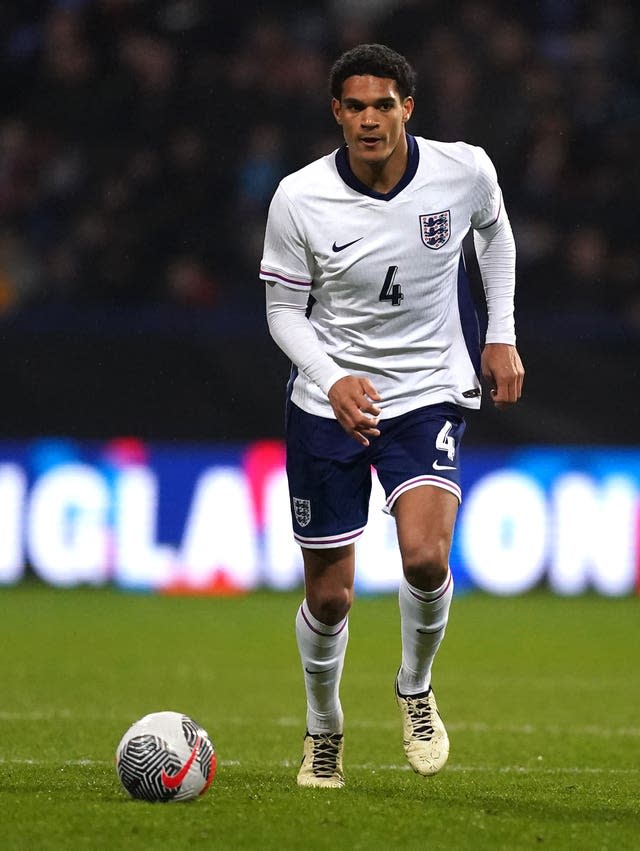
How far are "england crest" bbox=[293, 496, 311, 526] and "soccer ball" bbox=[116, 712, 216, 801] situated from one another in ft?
2.65

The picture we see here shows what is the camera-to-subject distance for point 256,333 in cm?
1206

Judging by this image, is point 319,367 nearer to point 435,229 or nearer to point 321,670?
point 435,229

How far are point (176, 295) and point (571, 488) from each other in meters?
3.54

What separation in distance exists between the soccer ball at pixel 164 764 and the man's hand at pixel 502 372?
4.72 ft

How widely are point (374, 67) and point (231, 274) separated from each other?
8277mm

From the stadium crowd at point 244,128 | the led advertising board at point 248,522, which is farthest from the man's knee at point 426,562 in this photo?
the stadium crowd at point 244,128

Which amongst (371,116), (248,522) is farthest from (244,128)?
(371,116)

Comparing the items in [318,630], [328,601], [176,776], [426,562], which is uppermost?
[426,562]

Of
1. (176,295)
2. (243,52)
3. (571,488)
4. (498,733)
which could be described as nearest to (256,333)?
(176,295)

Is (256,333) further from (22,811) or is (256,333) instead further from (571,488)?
(22,811)

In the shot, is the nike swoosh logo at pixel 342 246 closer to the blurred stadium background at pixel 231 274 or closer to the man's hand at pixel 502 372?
the man's hand at pixel 502 372

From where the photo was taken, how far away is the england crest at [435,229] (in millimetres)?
5055

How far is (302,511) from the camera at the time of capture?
5117 mm

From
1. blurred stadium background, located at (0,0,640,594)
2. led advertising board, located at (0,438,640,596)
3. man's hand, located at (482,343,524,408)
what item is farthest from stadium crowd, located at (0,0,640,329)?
man's hand, located at (482,343,524,408)
